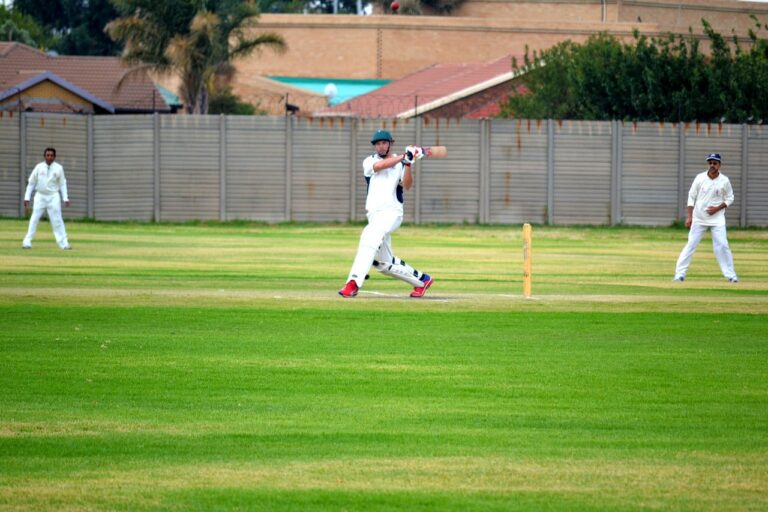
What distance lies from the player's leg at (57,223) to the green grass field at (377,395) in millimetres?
6393

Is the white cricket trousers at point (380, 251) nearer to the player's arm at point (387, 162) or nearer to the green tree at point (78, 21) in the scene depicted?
the player's arm at point (387, 162)

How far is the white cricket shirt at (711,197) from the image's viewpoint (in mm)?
24062

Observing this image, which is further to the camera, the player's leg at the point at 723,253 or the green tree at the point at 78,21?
the green tree at the point at 78,21

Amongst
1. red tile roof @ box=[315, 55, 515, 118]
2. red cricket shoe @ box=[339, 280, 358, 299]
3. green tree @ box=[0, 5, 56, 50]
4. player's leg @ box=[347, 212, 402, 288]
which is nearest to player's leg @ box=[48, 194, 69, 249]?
red cricket shoe @ box=[339, 280, 358, 299]

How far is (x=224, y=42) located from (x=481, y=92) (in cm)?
A: 1184

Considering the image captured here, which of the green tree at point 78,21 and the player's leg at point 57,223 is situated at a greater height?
the green tree at point 78,21

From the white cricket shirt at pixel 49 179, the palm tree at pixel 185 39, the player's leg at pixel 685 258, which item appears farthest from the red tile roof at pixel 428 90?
the player's leg at pixel 685 258

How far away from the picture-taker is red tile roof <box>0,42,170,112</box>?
58.6 metres

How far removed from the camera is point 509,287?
2223 centimetres

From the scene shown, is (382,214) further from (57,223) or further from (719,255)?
(57,223)

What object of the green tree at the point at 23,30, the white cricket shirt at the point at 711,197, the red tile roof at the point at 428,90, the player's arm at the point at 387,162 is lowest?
the white cricket shirt at the point at 711,197

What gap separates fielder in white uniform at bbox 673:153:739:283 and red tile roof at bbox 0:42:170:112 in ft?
118

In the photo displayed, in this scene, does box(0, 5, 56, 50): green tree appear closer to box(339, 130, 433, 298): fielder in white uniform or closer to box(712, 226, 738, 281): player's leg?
box(712, 226, 738, 281): player's leg

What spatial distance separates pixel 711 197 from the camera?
24.2m
